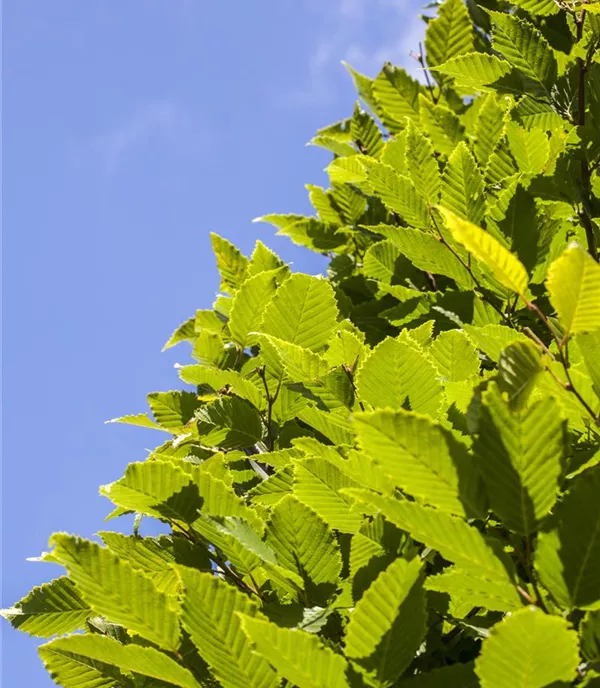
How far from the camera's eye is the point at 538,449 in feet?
3.30

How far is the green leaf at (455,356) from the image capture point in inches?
66.7

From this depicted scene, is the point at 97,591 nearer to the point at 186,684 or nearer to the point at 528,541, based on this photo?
the point at 186,684

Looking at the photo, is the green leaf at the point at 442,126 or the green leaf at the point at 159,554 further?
the green leaf at the point at 442,126

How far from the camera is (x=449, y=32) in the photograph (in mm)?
3434

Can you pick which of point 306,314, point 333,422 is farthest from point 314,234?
point 333,422

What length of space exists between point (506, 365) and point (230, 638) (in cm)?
59

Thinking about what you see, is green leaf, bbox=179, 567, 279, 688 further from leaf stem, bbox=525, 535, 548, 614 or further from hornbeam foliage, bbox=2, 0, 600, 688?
leaf stem, bbox=525, 535, 548, 614

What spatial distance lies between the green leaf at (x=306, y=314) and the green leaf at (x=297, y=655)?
0.95 meters

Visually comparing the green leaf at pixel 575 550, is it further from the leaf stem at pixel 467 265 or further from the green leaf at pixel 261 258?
the green leaf at pixel 261 258

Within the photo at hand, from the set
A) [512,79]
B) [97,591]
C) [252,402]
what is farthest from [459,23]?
[97,591]

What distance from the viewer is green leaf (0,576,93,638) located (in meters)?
1.60

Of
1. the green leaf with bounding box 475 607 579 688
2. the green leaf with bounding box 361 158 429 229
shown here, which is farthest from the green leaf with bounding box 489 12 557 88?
the green leaf with bounding box 475 607 579 688

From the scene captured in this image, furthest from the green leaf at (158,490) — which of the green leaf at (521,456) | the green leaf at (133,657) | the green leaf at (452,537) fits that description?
the green leaf at (521,456)

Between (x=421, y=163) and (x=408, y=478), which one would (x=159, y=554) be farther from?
(x=421, y=163)
